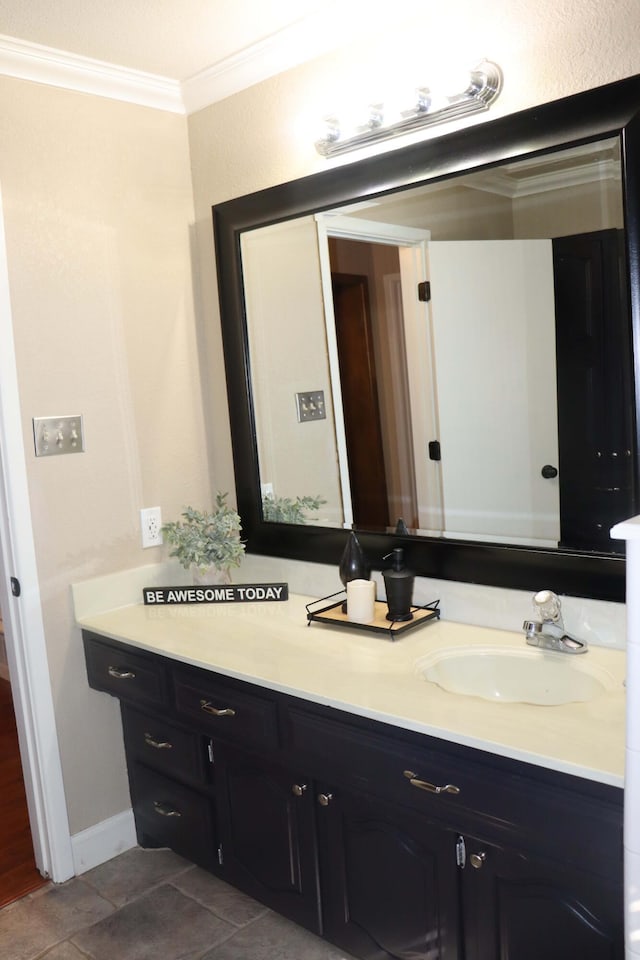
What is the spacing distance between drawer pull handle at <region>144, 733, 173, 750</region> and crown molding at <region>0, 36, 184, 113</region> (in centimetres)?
194

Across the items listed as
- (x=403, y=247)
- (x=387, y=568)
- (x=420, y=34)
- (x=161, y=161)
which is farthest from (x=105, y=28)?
(x=387, y=568)

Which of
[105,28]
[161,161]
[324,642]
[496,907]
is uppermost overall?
[105,28]

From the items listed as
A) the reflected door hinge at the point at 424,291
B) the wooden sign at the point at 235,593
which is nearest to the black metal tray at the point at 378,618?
the wooden sign at the point at 235,593

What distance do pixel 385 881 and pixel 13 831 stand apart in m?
1.55

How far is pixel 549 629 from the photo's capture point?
6.24ft

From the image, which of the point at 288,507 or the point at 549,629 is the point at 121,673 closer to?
the point at 288,507

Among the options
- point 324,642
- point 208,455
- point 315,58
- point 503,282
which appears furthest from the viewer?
point 208,455

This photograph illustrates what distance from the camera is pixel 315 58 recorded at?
231 centimetres

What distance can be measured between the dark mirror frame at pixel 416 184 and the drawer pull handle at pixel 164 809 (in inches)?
32.5

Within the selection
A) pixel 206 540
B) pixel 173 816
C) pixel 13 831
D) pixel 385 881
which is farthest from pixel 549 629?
pixel 13 831

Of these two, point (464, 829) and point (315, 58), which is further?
point (315, 58)

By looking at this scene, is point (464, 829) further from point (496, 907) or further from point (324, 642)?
point (324, 642)

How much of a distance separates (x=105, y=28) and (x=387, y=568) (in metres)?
1.67

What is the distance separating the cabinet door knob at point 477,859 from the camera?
1.61 metres
